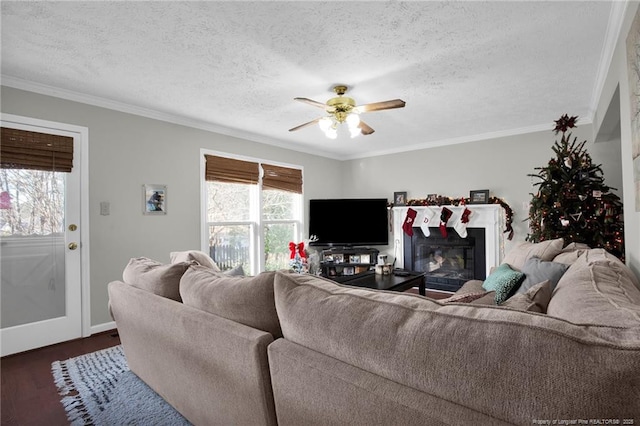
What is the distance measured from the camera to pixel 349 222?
5.62 metres

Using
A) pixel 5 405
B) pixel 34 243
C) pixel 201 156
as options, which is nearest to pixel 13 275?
pixel 34 243

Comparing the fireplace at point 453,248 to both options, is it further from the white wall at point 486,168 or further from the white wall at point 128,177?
the white wall at point 128,177

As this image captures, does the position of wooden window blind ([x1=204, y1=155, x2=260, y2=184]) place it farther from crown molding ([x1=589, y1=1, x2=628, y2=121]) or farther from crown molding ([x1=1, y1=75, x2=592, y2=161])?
crown molding ([x1=589, y1=1, x2=628, y2=121])

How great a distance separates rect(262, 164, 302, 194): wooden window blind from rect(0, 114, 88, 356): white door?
7.69 ft

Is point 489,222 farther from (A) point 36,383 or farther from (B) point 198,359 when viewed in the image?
(A) point 36,383

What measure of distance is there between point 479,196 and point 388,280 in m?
2.25

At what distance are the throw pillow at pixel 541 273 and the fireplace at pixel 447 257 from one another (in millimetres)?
2851

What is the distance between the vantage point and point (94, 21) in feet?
6.50

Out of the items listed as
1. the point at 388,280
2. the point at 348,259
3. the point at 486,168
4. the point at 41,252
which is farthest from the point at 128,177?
the point at 486,168

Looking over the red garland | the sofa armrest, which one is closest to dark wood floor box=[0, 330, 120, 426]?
the sofa armrest

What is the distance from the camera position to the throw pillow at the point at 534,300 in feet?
4.29

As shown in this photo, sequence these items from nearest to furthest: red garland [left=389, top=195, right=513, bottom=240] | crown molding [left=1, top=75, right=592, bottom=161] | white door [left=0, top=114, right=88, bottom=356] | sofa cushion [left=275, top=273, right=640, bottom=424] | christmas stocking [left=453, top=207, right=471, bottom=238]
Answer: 1. sofa cushion [left=275, top=273, right=640, bottom=424]
2. white door [left=0, top=114, right=88, bottom=356]
3. crown molding [left=1, top=75, right=592, bottom=161]
4. red garland [left=389, top=195, right=513, bottom=240]
5. christmas stocking [left=453, top=207, right=471, bottom=238]

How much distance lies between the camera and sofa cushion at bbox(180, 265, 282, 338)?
129 cm

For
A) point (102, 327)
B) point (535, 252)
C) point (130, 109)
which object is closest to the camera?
point (535, 252)
